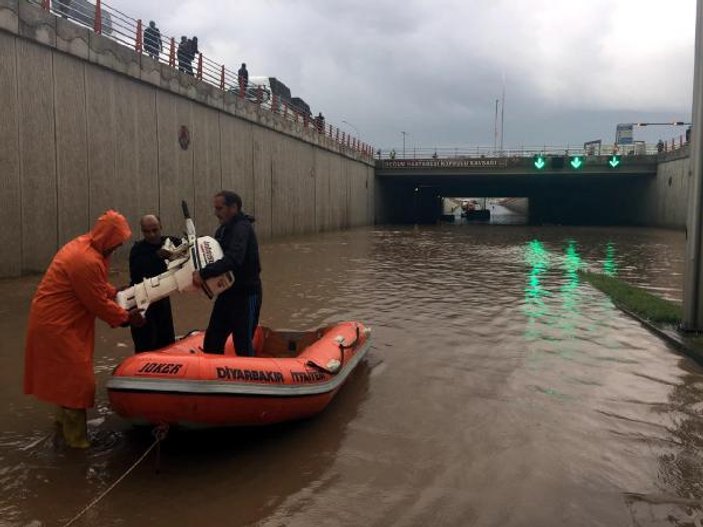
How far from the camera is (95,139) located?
14336mm

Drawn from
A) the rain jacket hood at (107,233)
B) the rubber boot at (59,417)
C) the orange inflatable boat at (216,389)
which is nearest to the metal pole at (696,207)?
the orange inflatable boat at (216,389)

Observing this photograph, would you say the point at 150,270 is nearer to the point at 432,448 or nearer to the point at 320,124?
the point at 432,448

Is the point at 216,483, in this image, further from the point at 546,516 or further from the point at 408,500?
the point at 546,516

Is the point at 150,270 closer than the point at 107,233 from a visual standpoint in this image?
No

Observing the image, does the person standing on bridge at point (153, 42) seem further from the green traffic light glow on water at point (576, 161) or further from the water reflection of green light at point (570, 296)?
the green traffic light glow on water at point (576, 161)

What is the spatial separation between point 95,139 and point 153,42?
466 centimetres

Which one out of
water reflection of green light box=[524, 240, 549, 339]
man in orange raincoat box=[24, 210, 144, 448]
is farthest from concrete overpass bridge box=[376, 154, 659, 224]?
man in orange raincoat box=[24, 210, 144, 448]

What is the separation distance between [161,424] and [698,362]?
564 centimetres

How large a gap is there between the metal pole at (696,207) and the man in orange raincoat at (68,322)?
22.4 ft

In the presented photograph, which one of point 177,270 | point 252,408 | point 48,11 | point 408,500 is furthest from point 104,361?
point 48,11

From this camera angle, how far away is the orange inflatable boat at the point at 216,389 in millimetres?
3980

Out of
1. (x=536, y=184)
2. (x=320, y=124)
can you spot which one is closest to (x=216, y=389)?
(x=320, y=124)

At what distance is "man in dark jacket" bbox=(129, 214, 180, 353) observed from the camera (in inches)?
199

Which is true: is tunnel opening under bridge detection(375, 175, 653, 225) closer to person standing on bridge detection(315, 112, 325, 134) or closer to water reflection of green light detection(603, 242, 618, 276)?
person standing on bridge detection(315, 112, 325, 134)
